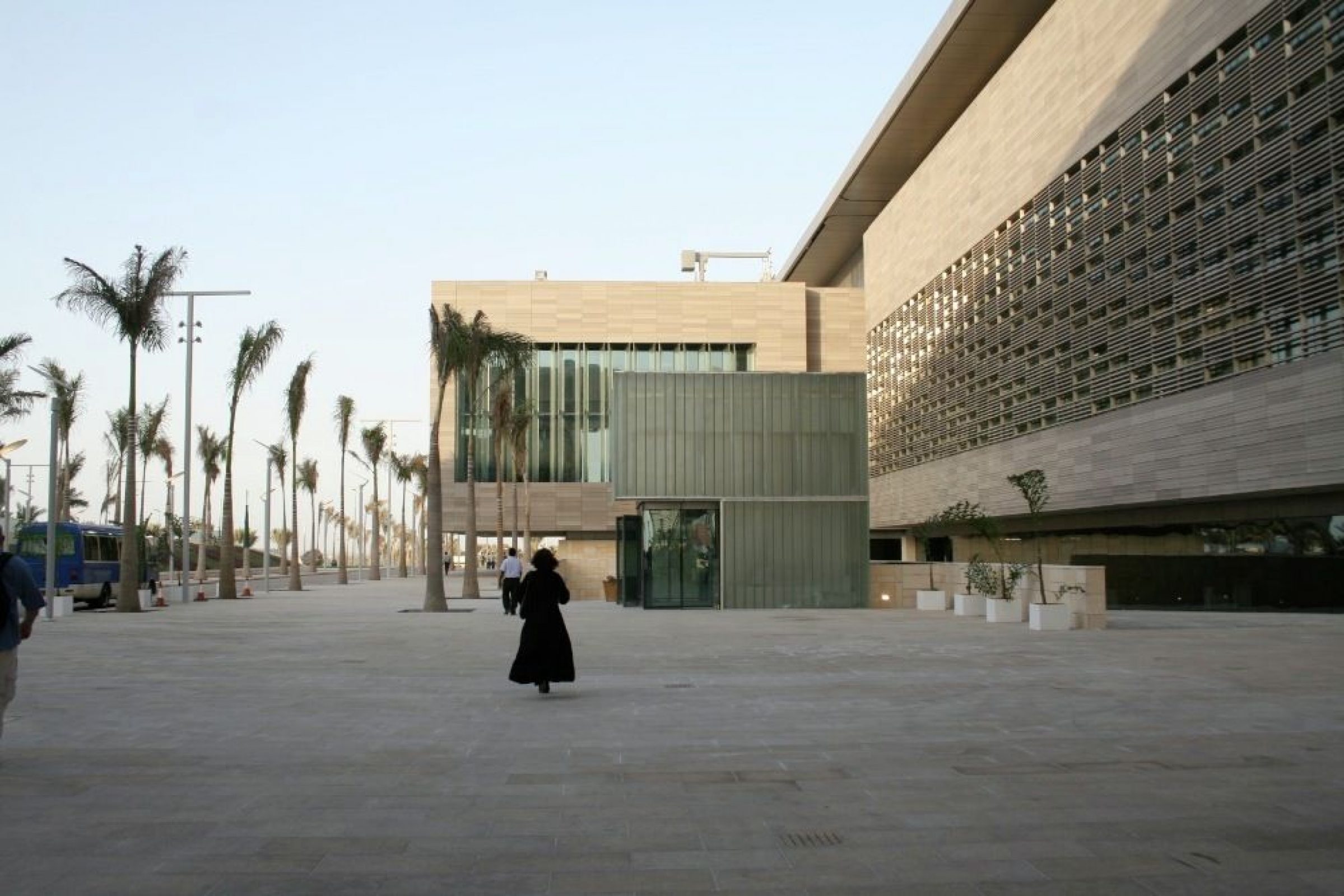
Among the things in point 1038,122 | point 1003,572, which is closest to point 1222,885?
point 1003,572

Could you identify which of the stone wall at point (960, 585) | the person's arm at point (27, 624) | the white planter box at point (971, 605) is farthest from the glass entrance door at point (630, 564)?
the person's arm at point (27, 624)

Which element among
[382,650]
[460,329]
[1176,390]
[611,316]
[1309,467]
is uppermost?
[611,316]

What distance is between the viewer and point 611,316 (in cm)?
6431

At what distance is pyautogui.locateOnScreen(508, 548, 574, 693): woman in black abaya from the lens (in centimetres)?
1242

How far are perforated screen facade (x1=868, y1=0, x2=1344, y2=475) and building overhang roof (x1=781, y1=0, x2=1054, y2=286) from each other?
22.9ft

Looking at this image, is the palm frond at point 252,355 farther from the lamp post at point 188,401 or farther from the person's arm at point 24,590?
the person's arm at point 24,590

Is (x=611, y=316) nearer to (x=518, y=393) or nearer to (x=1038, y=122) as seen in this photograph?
(x=518, y=393)

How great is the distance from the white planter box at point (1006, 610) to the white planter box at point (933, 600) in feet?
16.8

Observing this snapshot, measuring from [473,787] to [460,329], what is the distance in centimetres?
2644

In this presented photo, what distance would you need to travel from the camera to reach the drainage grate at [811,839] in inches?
237

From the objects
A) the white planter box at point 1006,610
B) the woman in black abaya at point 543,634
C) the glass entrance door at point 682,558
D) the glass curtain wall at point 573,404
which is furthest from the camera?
the glass curtain wall at point 573,404

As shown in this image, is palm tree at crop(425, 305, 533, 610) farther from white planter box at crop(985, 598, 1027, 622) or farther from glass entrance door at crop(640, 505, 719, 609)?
white planter box at crop(985, 598, 1027, 622)

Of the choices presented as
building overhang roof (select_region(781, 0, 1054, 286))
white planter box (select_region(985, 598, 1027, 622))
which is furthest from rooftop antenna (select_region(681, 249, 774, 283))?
white planter box (select_region(985, 598, 1027, 622))

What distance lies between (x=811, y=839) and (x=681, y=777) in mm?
1901
